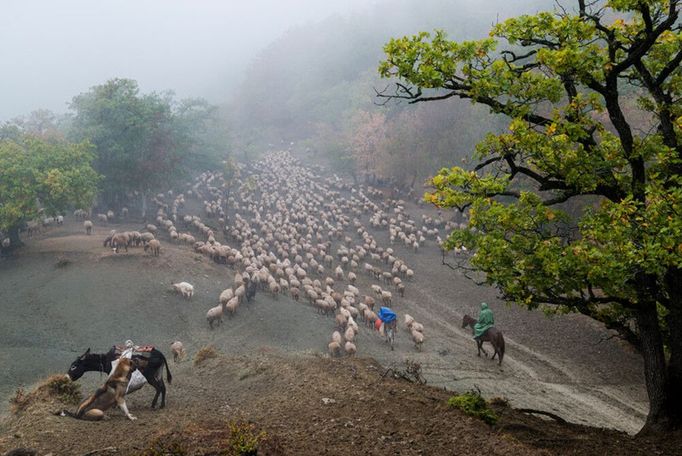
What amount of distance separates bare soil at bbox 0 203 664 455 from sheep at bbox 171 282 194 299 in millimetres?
383

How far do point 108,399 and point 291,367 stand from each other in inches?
196

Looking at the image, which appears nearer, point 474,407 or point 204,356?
point 474,407

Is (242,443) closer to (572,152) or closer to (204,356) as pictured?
(572,152)

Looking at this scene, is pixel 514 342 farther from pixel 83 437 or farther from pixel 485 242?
pixel 83 437

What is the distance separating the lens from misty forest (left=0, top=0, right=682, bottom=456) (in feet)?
27.8

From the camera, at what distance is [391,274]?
32.1 metres

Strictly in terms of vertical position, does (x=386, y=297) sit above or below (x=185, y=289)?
below

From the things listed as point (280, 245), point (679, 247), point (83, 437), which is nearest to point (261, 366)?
point (83, 437)

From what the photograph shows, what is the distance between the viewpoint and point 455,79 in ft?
31.4

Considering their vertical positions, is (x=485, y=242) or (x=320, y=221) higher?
(x=485, y=242)

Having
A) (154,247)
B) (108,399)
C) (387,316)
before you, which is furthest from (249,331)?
(108,399)

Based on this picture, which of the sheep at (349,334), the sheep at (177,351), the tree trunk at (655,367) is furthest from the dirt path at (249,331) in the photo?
the tree trunk at (655,367)

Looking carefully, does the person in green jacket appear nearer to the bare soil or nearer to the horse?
the horse

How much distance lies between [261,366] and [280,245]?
20.3m
